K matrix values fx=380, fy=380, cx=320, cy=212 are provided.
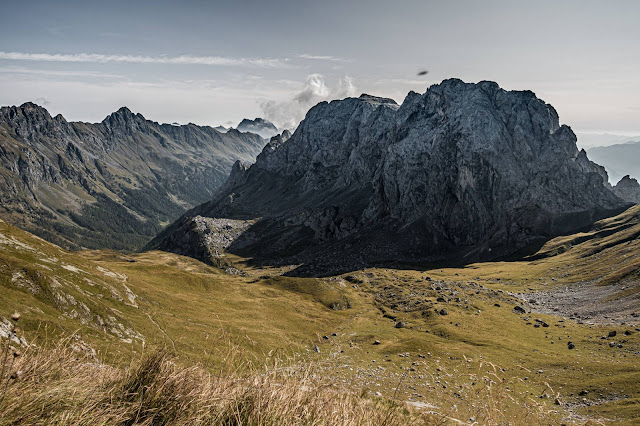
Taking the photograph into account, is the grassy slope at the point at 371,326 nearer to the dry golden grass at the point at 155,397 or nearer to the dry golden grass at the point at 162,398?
the dry golden grass at the point at 162,398

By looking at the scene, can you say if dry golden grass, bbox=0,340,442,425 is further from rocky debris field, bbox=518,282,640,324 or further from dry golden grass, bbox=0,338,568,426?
rocky debris field, bbox=518,282,640,324

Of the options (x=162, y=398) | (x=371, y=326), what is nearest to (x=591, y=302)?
(x=371, y=326)

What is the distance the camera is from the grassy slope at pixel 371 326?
41.1 metres

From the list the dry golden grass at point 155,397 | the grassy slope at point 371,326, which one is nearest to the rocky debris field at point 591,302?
the grassy slope at point 371,326

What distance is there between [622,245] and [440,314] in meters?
112

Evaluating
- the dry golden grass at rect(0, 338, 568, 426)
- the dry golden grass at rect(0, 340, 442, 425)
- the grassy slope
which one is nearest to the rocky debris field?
the grassy slope

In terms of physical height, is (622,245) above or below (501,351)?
above

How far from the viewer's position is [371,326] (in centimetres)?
9719

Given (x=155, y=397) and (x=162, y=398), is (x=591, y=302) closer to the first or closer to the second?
(x=162, y=398)

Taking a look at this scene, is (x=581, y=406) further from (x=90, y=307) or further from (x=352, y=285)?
(x=352, y=285)

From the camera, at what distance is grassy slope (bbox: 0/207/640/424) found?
4106cm

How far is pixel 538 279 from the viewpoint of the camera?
515 ft

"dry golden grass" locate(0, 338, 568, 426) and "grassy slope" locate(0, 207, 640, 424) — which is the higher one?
"dry golden grass" locate(0, 338, 568, 426)

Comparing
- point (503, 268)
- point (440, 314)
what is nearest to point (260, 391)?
point (440, 314)
